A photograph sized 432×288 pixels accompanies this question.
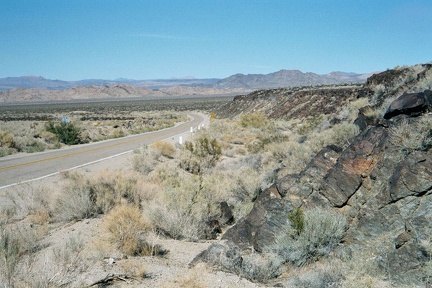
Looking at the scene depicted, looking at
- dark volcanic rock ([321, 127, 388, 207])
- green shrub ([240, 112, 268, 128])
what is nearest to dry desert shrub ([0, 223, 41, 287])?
dark volcanic rock ([321, 127, 388, 207])

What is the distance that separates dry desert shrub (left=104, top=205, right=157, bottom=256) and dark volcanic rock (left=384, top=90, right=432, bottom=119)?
227 inches

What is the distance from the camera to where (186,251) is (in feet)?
22.8

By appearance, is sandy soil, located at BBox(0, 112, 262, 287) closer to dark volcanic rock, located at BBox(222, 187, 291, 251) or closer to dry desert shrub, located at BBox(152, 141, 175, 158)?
dark volcanic rock, located at BBox(222, 187, 291, 251)

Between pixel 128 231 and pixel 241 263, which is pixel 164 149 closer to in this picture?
pixel 128 231

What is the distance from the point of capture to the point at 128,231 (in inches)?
259

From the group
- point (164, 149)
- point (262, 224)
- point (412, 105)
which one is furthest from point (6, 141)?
point (412, 105)

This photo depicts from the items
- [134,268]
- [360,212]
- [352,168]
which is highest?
[352,168]

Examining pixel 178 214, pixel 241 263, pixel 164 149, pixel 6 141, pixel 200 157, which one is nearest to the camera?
pixel 241 263

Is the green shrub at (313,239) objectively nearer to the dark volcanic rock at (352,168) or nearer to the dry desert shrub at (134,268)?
the dark volcanic rock at (352,168)

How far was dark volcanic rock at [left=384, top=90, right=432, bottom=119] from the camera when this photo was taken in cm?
742

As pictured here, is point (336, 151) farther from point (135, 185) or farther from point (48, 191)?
point (48, 191)

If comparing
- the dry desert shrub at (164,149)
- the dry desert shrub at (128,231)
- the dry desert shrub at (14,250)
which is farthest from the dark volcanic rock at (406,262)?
the dry desert shrub at (164,149)

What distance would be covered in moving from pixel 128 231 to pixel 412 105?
627cm

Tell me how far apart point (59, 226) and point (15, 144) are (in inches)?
706
